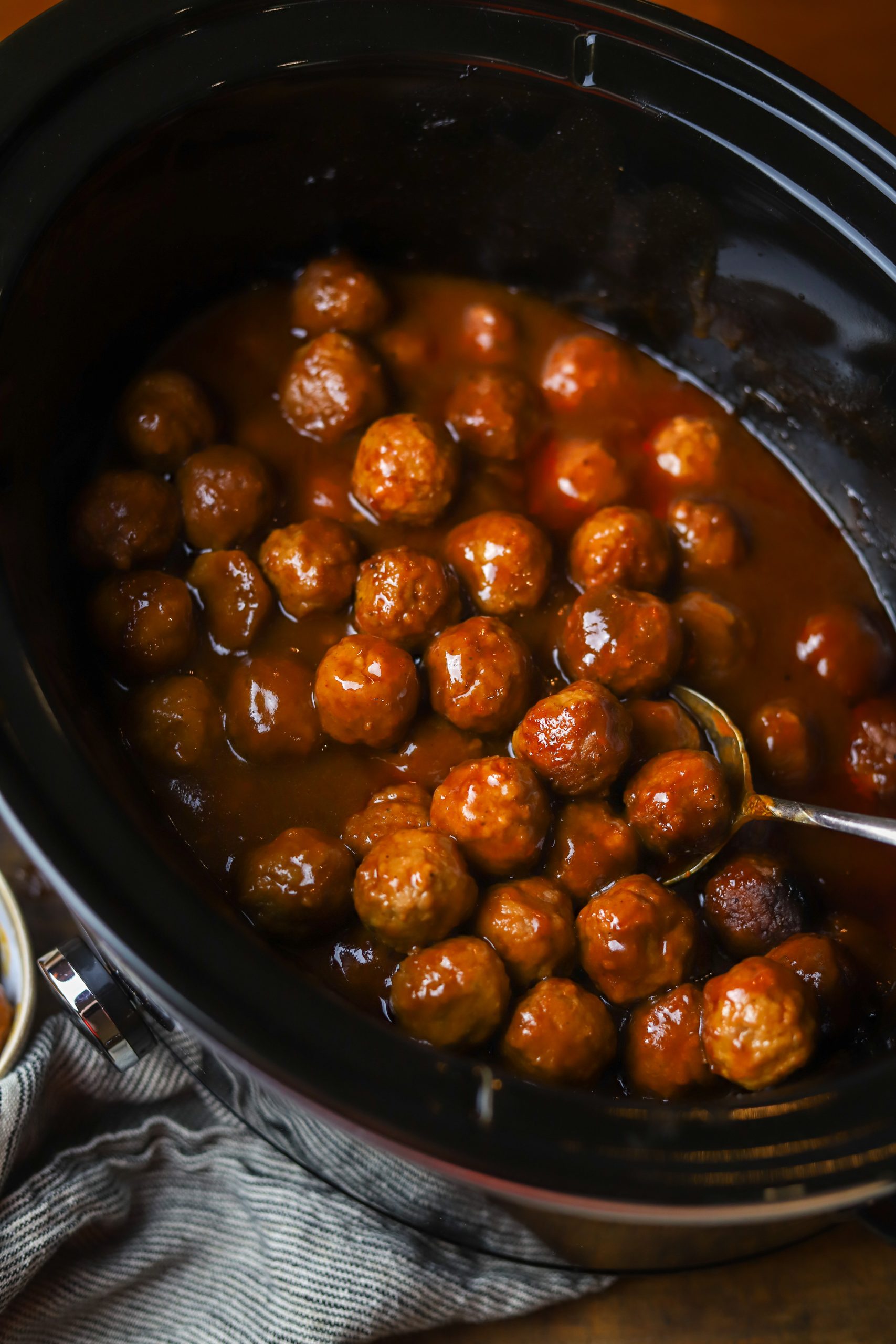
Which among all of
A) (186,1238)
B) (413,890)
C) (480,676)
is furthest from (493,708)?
(186,1238)

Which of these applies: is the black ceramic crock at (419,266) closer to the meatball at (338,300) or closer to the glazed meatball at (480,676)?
the meatball at (338,300)

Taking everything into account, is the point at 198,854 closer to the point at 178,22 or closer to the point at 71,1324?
the point at 71,1324

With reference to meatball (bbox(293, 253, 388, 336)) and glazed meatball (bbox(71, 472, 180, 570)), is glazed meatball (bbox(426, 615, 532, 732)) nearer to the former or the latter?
glazed meatball (bbox(71, 472, 180, 570))

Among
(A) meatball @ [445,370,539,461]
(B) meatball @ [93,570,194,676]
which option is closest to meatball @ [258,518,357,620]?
(B) meatball @ [93,570,194,676]

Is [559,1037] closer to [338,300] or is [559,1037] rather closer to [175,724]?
[175,724]

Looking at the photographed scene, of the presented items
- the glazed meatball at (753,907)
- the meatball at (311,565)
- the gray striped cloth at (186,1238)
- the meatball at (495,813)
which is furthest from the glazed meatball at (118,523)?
the glazed meatball at (753,907)
